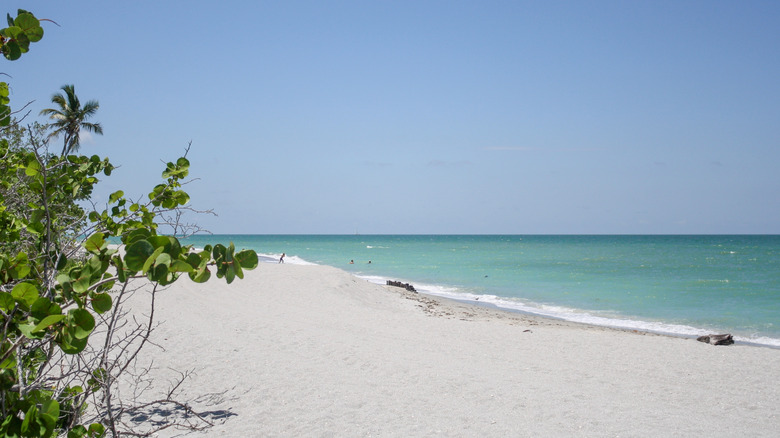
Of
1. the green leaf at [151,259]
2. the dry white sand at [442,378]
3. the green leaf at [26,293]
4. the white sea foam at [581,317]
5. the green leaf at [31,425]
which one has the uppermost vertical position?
the green leaf at [151,259]

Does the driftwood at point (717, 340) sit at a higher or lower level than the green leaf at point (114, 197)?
lower

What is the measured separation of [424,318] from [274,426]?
8.95m

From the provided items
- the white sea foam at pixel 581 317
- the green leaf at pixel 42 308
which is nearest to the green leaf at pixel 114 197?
the green leaf at pixel 42 308

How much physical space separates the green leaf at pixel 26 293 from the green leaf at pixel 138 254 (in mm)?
260

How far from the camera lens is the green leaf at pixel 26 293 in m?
1.37

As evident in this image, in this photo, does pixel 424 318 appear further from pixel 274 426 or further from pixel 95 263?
pixel 95 263

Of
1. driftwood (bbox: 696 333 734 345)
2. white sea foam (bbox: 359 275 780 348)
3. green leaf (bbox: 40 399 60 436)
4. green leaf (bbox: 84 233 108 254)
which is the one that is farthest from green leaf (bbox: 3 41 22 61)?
white sea foam (bbox: 359 275 780 348)

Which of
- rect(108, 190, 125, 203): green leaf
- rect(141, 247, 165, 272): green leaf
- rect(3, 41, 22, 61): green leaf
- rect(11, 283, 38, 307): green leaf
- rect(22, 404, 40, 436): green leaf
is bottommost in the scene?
rect(22, 404, 40, 436): green leaf

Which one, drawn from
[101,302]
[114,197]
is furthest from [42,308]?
[114,197]

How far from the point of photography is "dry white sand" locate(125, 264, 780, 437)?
5742 millimetres

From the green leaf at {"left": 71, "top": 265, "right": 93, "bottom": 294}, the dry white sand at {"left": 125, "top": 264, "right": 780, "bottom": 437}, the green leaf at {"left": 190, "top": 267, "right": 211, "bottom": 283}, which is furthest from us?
the dry white sand at {"left": 125, "top": 264, "right": 780, "bottom": 437}

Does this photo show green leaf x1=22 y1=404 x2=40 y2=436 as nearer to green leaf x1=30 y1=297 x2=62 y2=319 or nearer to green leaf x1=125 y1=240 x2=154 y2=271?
green leaf x1=30 y1=297 x2=62 y2=319

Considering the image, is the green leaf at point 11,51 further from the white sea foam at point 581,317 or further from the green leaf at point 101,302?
the white sea foam at point 581,317

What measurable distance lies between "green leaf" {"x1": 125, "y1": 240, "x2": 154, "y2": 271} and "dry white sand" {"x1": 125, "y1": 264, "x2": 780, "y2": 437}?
4393 millimetres
